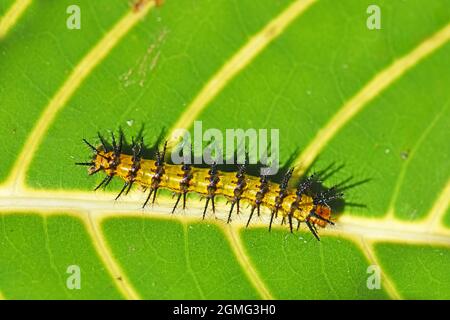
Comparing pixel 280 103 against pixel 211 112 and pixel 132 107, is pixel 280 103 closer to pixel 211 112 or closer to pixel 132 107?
pixel 211 112

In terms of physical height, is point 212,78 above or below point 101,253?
above

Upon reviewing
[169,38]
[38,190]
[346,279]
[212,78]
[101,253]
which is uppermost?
[169,38]

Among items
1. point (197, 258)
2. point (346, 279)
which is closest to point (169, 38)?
point (197, 258)

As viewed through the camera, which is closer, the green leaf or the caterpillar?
the green leaf

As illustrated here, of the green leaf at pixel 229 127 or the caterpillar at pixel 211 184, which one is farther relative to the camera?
the caterpillar at pixel 211 184

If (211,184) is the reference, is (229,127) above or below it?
above
